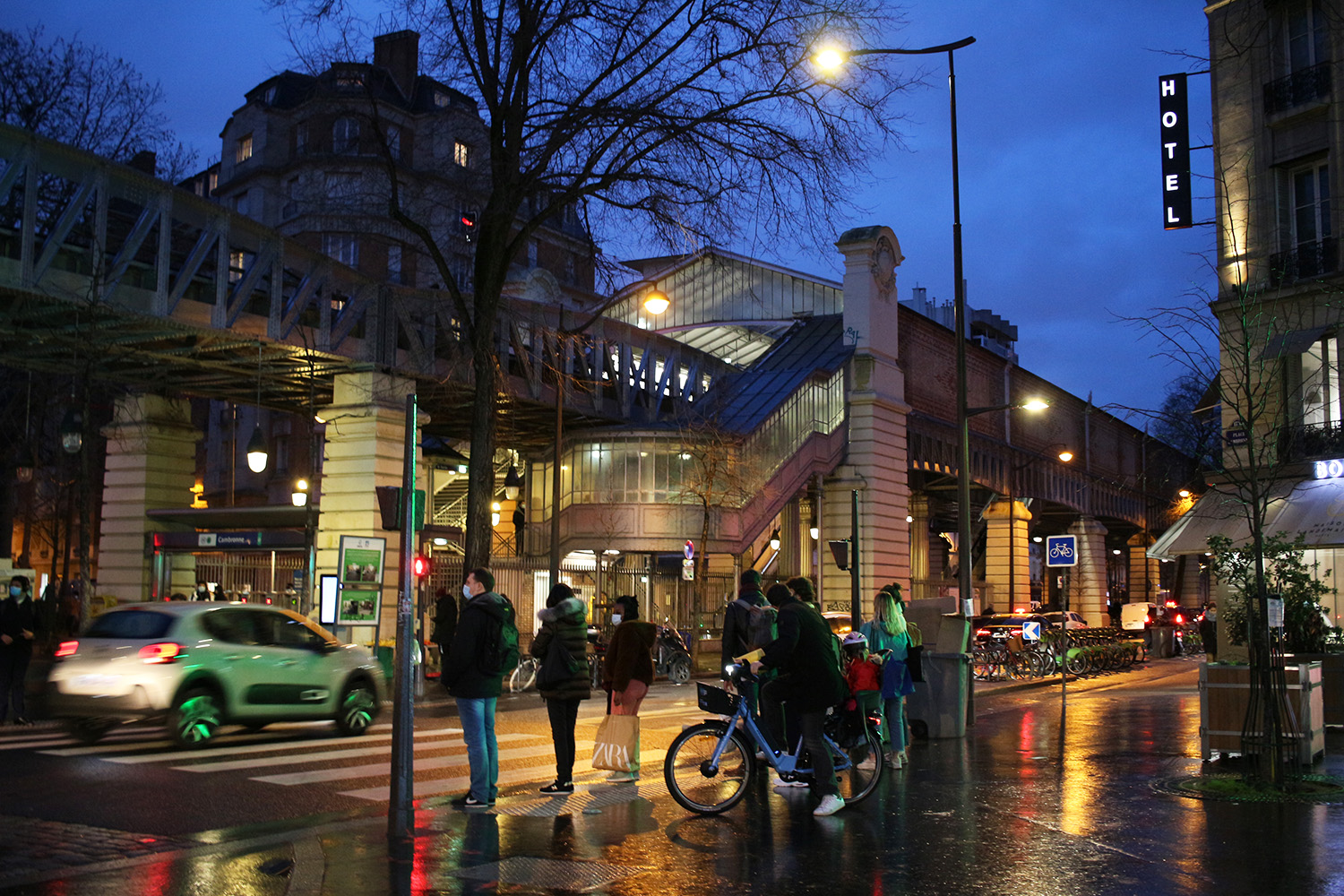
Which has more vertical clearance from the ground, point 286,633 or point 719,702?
point 286,633

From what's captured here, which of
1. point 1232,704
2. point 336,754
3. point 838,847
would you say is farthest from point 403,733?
point 1232,704

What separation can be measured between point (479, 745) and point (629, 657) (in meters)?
2.05

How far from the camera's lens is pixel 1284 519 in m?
22.4

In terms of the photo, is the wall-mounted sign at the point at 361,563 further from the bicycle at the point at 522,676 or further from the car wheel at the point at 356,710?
the car wheel at the point at 356,710

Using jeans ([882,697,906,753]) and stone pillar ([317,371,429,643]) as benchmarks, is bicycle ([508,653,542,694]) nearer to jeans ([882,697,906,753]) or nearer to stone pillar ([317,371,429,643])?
stone pillar ([317,371,429,643])

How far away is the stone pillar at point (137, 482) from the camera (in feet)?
108

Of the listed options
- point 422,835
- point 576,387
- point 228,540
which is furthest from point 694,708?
point 576,387

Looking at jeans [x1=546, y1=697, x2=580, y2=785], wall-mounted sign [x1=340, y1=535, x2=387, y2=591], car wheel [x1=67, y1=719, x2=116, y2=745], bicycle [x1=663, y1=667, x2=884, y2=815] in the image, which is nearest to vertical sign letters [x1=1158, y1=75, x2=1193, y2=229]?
wall-mounted sign [x1=340, y1=535, x2=387, y2=591]

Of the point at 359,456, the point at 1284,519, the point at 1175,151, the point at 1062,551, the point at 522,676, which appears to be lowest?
the point at 522,676

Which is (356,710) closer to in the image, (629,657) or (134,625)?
(134,625)

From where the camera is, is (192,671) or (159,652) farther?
(192,671)

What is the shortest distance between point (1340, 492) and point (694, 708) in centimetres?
1215

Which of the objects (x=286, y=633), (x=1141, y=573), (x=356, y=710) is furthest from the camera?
(x=1141, y=573)

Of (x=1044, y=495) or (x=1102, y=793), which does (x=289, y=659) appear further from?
(x=1044, y=495)
